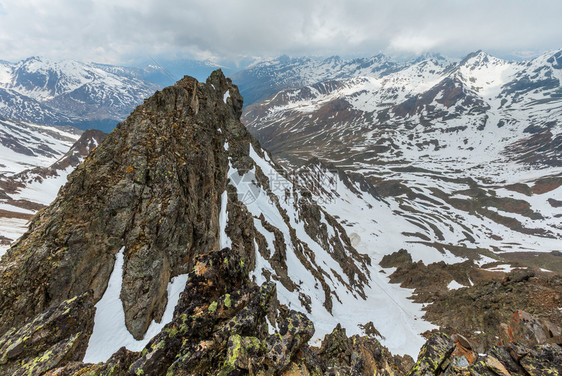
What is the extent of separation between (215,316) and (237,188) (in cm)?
3495

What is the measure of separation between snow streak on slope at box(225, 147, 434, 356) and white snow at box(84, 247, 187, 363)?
1292cm

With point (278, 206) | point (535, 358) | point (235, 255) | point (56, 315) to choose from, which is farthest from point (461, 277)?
point (56, 315)

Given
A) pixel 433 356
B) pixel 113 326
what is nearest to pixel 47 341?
pixel 113 326

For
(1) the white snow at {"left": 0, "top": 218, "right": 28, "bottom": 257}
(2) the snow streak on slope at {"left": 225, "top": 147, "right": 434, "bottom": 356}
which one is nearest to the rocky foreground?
(2) the snow streak on slope at {"left": 225, "top": 147, "right": 434, "bottom": 356}

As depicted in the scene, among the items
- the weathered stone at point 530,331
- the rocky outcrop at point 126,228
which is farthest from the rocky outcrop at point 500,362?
the rocky outcrop at point 126,228

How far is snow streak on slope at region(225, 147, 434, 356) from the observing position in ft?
105

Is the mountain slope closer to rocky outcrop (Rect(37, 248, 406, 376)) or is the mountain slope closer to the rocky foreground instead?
the rocky foreground

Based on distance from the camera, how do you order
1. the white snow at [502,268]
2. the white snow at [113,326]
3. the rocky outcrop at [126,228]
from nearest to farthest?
the white snow at [113,326], the rocky outcrop at [126,228], the white snow at [502,268]

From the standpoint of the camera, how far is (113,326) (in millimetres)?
14406

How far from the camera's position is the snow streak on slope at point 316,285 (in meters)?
32.0

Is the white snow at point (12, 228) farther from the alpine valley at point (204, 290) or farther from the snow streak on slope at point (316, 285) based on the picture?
the snow streak on slope at point (316, 285)

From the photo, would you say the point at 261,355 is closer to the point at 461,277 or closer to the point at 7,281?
the point at 7,281

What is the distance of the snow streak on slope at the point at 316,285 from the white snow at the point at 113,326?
12.9 metres

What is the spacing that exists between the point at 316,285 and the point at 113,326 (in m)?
29.7
